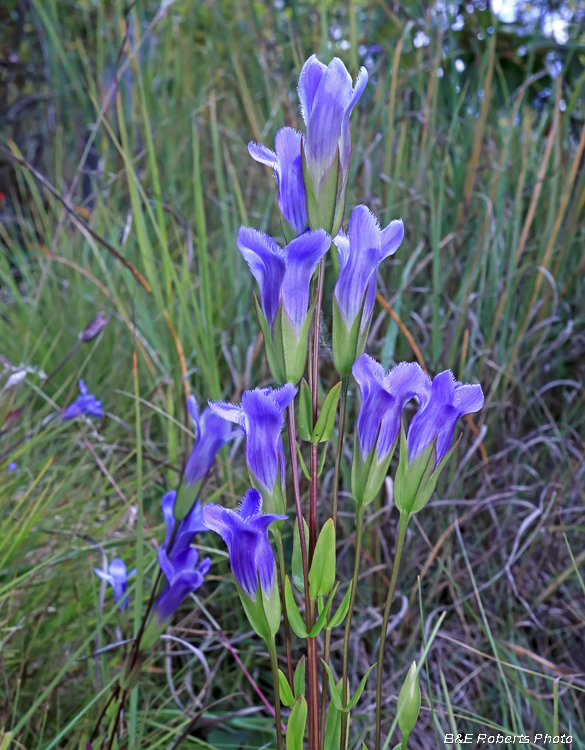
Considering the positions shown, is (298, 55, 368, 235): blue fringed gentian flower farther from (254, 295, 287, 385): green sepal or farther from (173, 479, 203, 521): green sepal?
(173, 479, 203, 521): green sepal

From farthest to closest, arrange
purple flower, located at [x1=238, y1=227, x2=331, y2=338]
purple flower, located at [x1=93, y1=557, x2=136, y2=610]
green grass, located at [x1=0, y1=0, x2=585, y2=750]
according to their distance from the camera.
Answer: green grass, located at [x1=0, y1=0, x2=585, y2=750], purple flower, located at [x1=93, y1=557, x2=136, y2=610], purple flower, located at [x1=238, y1=227, x2=331, y2=338]

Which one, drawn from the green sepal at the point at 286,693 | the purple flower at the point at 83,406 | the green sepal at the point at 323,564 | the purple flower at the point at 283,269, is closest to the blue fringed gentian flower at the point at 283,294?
the purple flower at the point at 283,269

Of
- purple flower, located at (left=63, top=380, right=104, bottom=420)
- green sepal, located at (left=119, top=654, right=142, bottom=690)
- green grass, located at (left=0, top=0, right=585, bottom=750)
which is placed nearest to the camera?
green sepal, located at (left=119, top=654, right=142, bottom=690)

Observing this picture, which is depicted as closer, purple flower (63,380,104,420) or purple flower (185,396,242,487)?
purple flower (185,396,242,487)

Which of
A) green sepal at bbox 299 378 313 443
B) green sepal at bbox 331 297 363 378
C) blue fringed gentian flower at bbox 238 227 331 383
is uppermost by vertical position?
blue fringed gentian flower at bbox 238 227 331 383

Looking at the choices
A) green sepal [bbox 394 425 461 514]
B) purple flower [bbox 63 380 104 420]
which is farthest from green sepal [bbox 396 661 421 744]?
purple flower [bbox 63 380 104 420]

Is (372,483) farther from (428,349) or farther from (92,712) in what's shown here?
(428,349)

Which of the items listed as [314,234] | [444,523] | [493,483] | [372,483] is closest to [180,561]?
[372,483]
